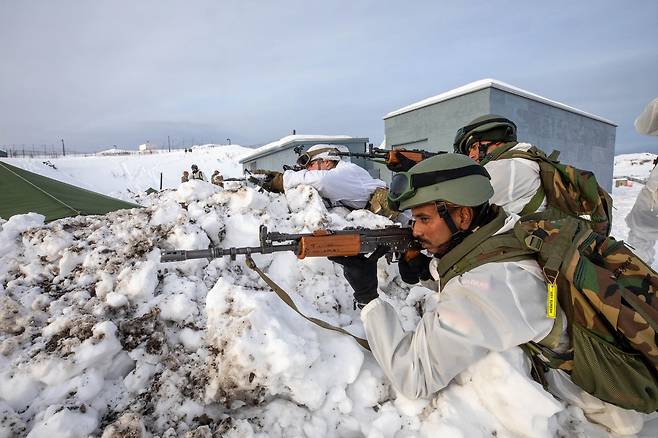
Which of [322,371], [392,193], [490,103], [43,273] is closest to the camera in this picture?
[322,371]

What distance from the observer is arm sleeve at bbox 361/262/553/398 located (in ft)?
4.59

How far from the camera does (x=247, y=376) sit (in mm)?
1609

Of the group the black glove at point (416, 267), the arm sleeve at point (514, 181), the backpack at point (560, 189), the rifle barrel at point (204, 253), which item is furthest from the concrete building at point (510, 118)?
the rifle barrel at point (204, 253)

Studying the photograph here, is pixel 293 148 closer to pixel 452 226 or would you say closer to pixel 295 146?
pixel 295 146

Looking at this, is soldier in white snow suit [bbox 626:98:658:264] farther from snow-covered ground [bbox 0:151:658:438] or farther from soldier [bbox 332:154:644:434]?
snow-covered ground [bbox 0:151:658:438]

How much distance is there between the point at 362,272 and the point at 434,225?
52 cm

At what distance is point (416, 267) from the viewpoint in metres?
2.25

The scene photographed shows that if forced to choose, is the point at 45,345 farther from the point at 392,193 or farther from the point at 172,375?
the point at 392,193

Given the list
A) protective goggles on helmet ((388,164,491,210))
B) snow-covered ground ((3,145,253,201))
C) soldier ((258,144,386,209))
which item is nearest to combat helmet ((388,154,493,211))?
protective goggles on helmet ((388,164,491,210))

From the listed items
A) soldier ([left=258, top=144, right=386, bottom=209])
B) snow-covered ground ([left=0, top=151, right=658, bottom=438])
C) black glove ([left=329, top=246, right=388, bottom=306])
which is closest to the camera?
snow-covered ground ([left=0, top=151, right=658, bottom=438])

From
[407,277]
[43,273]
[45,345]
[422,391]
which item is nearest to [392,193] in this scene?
[407,277]

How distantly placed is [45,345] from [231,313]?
917 mm

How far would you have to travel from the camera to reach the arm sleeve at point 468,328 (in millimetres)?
1399

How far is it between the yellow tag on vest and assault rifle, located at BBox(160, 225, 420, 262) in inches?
34.1
